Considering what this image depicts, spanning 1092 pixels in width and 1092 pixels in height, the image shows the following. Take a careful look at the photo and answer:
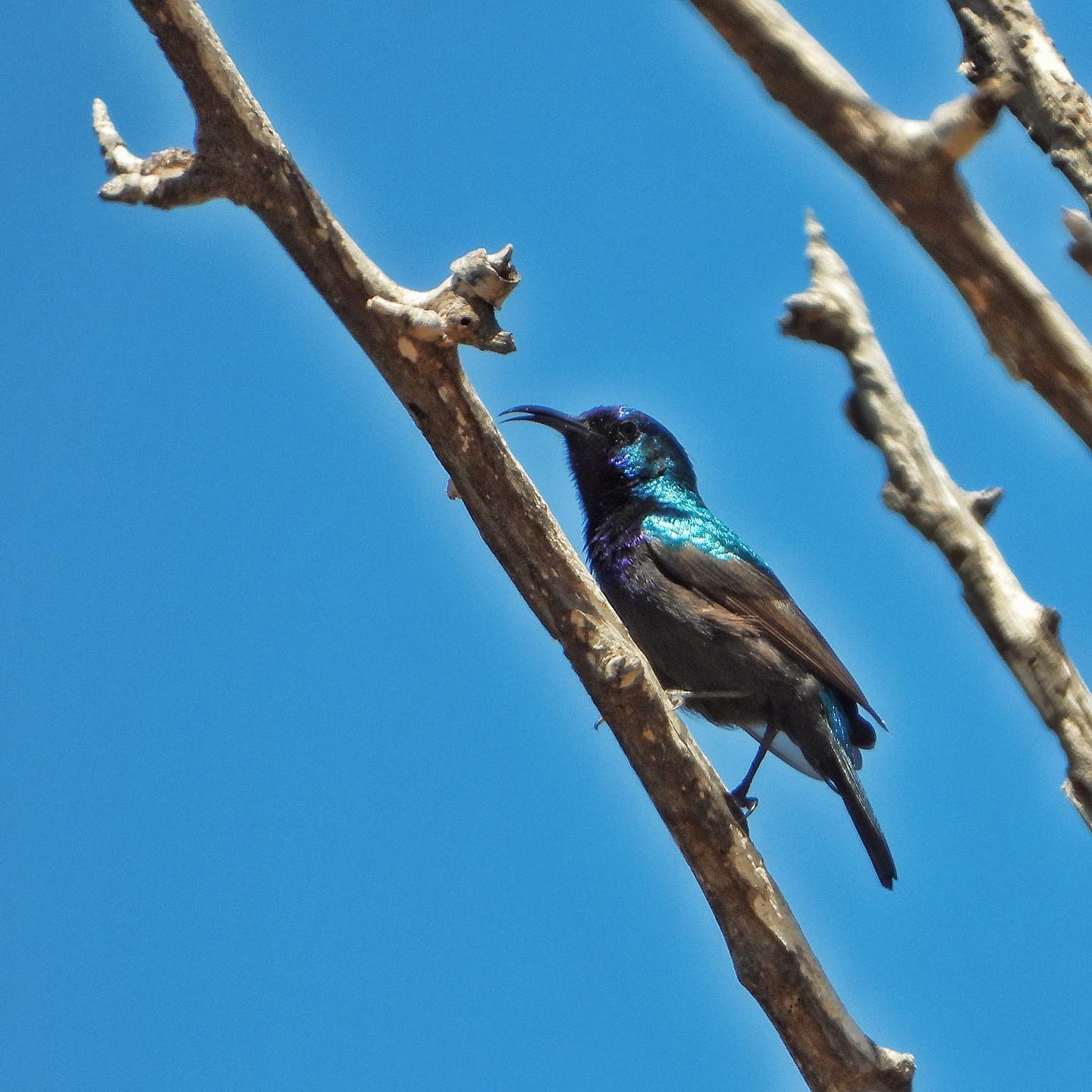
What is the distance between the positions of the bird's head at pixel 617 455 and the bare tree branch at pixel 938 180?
3.98 meters

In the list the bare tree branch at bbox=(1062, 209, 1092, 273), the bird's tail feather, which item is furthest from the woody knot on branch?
the bird's tail feather

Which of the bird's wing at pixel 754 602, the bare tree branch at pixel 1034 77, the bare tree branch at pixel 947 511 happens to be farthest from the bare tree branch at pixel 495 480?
the bird's wing at pixel 754 602

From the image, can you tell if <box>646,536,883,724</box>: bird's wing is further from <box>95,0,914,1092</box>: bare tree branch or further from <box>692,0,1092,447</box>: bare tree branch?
<box>692,0,1092,447</box>: bare tree branch

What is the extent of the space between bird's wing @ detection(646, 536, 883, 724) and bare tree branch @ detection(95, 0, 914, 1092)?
169 centimetres

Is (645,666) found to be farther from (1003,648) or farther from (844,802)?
(844,802)

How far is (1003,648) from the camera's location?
10.5 ft

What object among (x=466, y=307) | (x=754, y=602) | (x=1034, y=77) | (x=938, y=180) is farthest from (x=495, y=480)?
(x=754, y=602)

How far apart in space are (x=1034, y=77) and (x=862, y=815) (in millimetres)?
3844

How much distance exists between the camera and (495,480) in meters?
Answer: 4.19

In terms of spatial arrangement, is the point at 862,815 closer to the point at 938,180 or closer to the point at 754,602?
the point at 754,602

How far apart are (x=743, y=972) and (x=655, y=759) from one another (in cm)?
75

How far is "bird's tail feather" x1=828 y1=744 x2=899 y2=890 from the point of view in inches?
230

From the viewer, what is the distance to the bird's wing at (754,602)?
6.16 metres

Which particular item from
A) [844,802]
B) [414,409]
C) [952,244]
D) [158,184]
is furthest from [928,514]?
[844,802]
